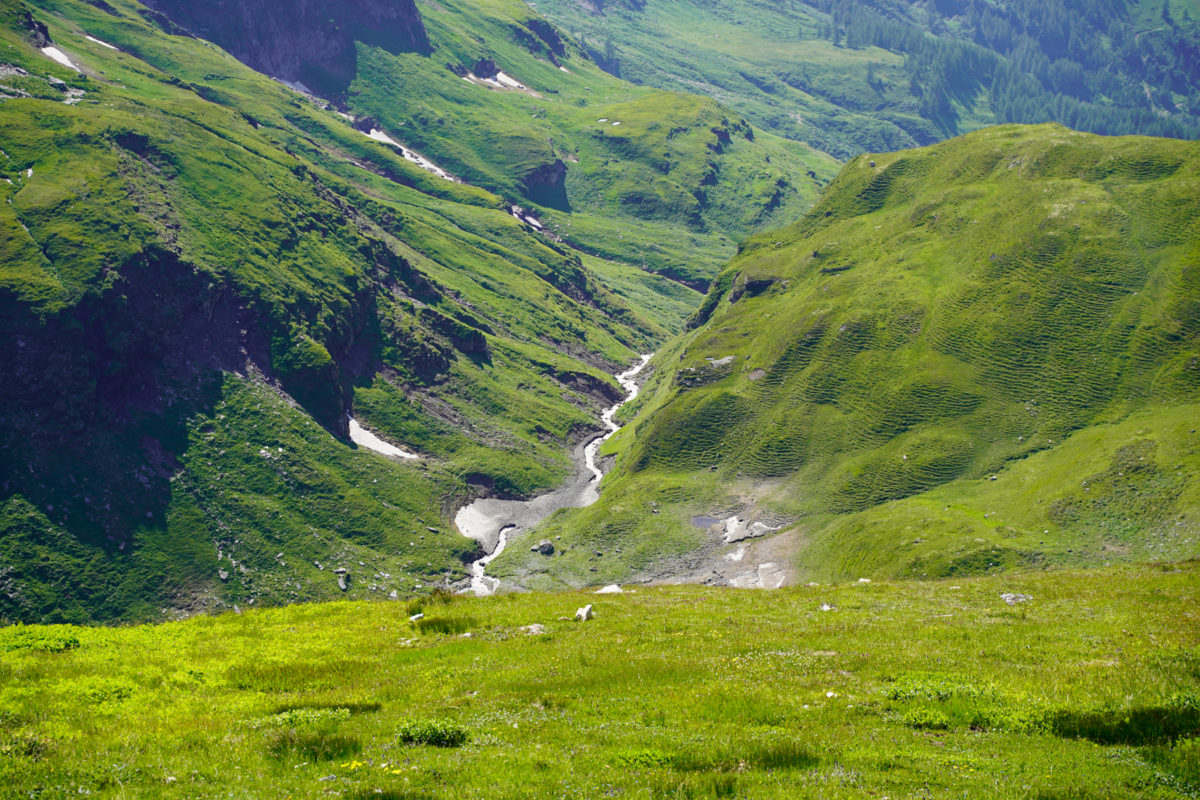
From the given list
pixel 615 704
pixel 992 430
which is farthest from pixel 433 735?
pixel 992 430

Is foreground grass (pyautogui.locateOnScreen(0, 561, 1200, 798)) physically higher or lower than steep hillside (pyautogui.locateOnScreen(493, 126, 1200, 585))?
higher

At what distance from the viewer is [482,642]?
3216cm

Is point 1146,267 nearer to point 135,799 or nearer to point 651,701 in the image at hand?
point 651,701

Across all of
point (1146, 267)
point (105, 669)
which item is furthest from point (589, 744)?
point (1146, 267)

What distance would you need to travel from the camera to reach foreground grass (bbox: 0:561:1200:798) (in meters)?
18.5

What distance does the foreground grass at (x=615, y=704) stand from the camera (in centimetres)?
1848

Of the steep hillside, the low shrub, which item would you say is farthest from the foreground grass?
the steep hillside

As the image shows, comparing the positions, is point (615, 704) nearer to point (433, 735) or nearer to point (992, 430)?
point (433, 735)

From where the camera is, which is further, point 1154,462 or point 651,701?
point 1154,462

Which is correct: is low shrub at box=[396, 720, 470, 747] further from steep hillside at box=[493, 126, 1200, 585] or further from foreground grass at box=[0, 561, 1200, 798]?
steep hillside at box=[493, 126, 1200, 585]

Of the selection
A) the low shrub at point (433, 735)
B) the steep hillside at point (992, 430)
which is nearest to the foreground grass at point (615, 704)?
the low shrub at point (433, 735)

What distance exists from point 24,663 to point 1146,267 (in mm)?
200768

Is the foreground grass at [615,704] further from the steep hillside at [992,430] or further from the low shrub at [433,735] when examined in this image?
the steep hillside at [992,430]

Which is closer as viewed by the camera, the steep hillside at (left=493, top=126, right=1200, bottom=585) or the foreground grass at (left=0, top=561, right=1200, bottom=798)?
the foreground grass at (left=0, top=561, right=1200, bottom=798)
